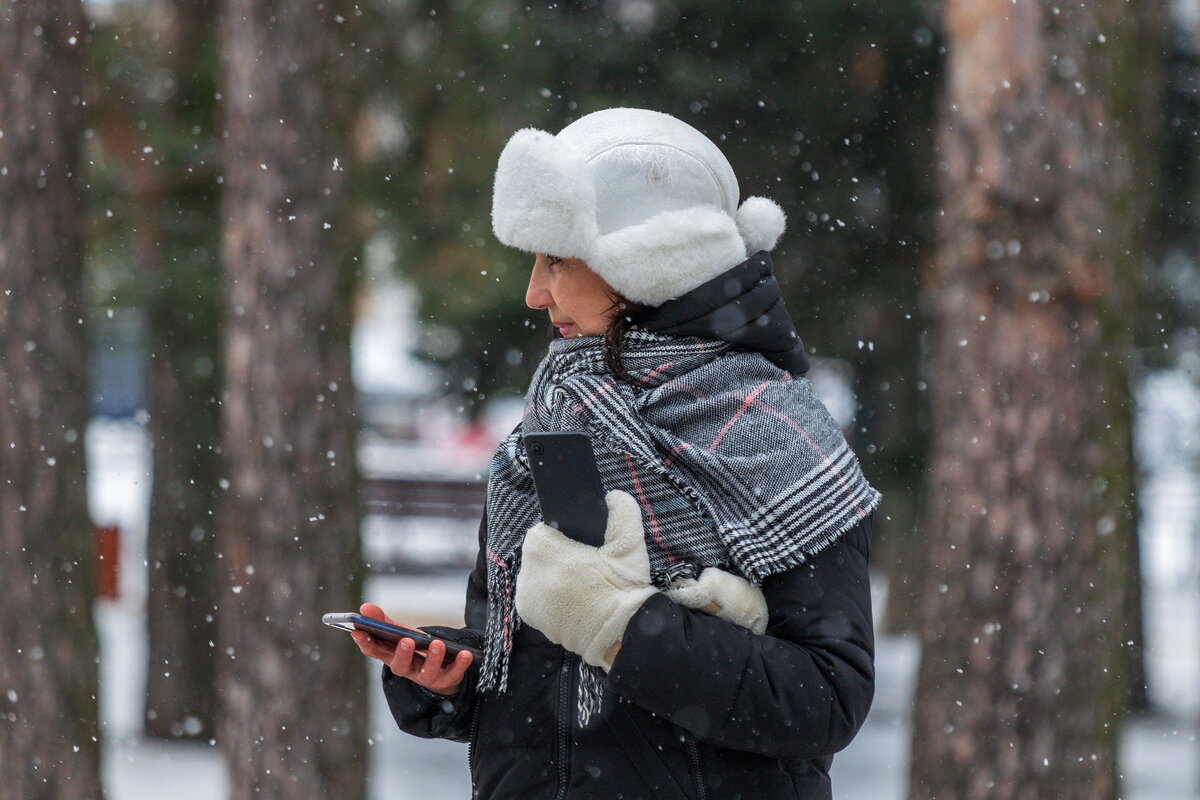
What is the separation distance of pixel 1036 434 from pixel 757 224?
9.32ft

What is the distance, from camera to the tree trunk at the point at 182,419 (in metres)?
8.66

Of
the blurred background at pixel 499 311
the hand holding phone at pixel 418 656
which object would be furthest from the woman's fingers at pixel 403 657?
the blurred background at pixel 499 311

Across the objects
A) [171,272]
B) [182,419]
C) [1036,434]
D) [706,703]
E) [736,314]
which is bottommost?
[706,703]

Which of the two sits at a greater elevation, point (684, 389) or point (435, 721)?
point (684, 389)

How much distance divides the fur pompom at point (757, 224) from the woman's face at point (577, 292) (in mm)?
235

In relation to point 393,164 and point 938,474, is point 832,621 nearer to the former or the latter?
point 938,474

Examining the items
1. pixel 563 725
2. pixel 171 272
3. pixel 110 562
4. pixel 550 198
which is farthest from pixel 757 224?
pixel 110 562

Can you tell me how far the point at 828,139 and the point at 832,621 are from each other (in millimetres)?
5889

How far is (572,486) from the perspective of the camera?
5.65 feet

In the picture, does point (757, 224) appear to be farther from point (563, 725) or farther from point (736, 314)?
point (563, 725)

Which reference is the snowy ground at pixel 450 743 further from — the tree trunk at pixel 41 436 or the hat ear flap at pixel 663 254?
the hat ear flap at pixel 663 254

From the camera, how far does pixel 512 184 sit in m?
1.86

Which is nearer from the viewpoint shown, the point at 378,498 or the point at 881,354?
the point at 881,354

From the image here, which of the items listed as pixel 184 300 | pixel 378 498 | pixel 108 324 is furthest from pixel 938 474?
pixel 378 498
